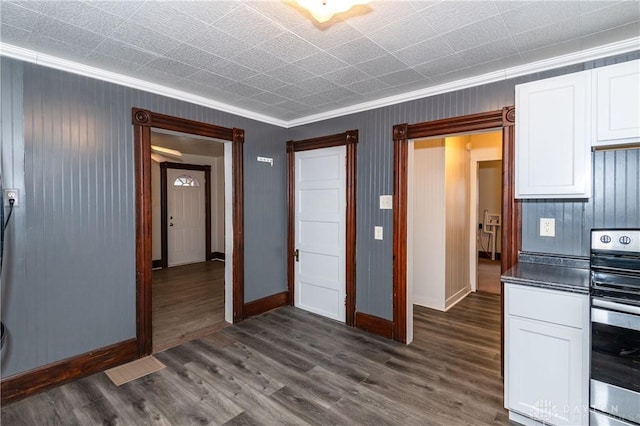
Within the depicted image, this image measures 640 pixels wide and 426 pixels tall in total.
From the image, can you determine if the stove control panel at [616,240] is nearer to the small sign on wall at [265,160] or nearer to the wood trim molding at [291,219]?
the wood trim molding at [291,219]

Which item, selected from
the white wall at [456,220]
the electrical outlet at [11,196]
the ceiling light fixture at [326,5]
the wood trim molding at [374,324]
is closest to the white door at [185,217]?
the electrical outlet at [11,196]

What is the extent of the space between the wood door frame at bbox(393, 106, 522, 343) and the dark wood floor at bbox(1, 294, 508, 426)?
581 mm

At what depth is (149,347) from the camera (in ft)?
9.77

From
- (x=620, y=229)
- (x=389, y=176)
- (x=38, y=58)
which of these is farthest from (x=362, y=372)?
(x=38, y=58)

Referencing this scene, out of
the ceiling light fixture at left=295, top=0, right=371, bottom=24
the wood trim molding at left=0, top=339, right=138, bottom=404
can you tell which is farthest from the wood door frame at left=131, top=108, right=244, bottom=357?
the ceiling light fixture at left=295, top=0, right=371, bottom=24

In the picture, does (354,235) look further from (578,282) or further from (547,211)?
(578,282)

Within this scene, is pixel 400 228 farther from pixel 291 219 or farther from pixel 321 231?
pixel 291 219

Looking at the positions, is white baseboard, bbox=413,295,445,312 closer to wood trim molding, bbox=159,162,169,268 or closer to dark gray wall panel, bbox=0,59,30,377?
dark gray wall panel, bbox=0,59,30,377

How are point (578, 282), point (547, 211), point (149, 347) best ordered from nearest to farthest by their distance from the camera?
point (578, 282)
point (547, 211)
point (149, 347)

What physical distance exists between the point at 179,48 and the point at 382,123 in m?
2.09

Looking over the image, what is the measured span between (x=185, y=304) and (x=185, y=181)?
3.79 metres

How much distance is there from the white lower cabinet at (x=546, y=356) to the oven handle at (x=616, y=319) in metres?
0.05

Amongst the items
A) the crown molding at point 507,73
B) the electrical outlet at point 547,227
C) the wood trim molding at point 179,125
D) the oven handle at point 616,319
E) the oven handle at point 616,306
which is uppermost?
the crown molding at point 507,73

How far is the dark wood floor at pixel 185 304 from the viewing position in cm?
347
